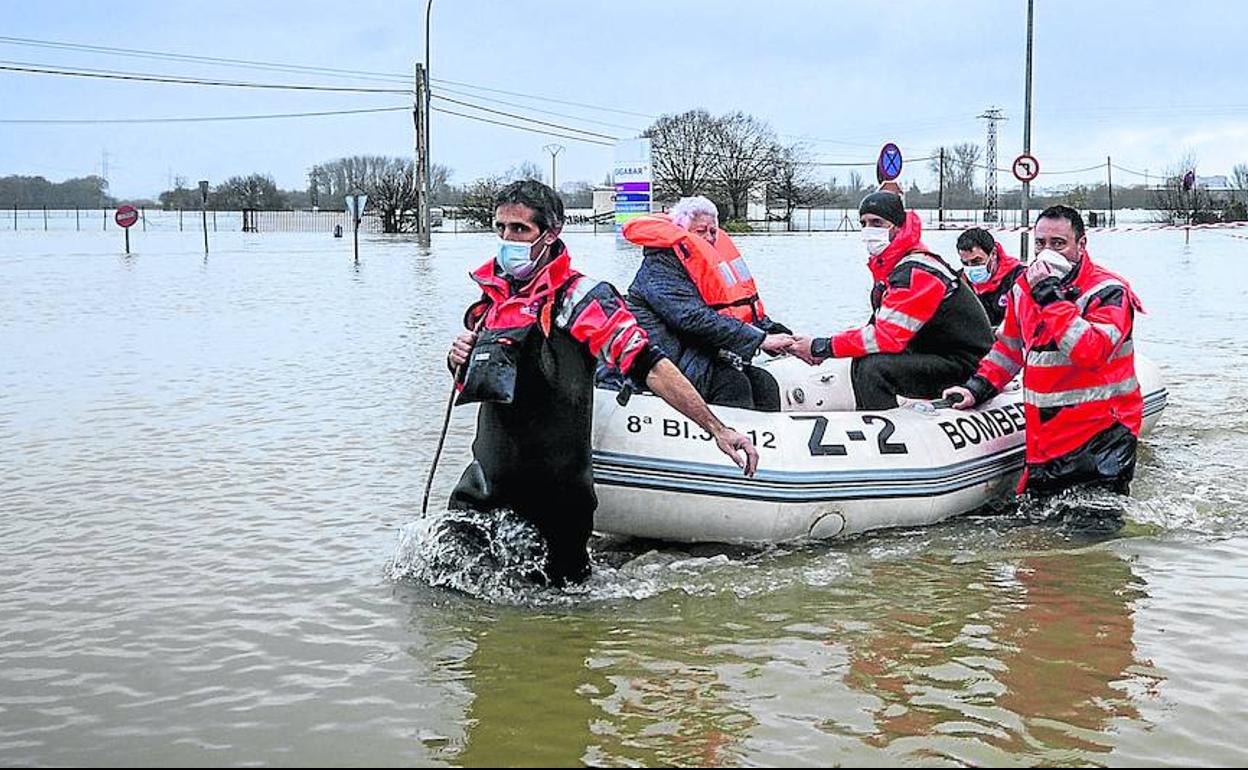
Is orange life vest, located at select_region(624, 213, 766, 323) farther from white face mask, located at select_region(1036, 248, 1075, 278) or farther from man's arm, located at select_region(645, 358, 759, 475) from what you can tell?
man's arm, located at select_region(645, 358, 759, 475)

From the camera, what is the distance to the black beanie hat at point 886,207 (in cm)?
791

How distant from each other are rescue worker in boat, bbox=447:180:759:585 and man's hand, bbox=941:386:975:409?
2.56m

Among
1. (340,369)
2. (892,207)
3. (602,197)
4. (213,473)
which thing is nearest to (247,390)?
(340,369)

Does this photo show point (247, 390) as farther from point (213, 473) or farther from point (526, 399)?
Answer: point (526, 399)

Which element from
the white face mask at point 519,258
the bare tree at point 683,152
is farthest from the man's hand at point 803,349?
the bare tree at point 683,152

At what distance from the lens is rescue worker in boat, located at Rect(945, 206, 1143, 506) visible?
711 centimetres

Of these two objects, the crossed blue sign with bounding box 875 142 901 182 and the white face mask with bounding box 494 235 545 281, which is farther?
the crossed blue sign with bounding box 875 142 901 182

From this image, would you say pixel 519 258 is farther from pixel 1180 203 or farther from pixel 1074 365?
pixel 1180 203

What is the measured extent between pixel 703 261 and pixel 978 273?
11.5 feet

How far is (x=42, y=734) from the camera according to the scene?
15.3ft

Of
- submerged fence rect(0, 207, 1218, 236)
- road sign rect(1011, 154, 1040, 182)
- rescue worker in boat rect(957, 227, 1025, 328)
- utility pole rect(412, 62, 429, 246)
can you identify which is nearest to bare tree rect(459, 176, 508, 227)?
submerged fence rect(0, 207, 1218, 236)

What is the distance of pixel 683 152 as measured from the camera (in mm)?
85188

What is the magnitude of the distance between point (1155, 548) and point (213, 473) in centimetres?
574

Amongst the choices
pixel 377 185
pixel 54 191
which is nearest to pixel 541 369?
pixel 377 185
